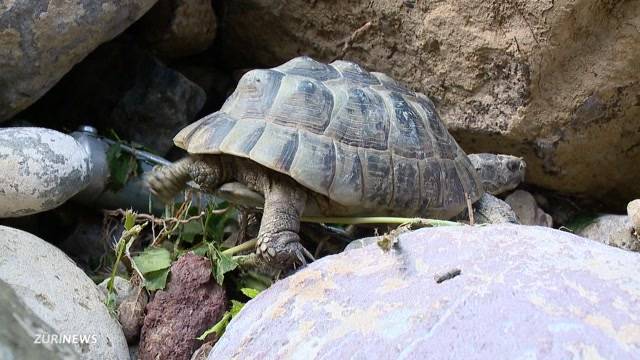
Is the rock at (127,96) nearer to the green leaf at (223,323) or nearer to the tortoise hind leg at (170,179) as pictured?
the tortoise hind leg at (170,179)

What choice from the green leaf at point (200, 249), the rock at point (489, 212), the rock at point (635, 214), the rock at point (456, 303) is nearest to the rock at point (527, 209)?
the rock at point (489, 212)

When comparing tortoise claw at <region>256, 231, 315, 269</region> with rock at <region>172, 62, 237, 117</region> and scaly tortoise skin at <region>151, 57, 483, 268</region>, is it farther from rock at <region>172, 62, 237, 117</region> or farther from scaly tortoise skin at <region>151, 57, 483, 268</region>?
rock at <region>172, 62, 237, 117</region>

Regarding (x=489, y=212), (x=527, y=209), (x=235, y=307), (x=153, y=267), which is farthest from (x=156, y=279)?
(x=527, y=209)

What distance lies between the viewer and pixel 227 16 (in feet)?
10.5

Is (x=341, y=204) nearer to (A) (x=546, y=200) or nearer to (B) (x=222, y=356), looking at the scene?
(B) (x=222, y=356)

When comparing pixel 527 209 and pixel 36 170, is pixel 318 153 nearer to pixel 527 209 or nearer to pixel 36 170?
pixel 36 170

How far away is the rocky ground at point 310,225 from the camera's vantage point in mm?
1420

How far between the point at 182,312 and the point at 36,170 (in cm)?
59

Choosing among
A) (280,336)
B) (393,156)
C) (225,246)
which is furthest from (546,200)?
(280,336)

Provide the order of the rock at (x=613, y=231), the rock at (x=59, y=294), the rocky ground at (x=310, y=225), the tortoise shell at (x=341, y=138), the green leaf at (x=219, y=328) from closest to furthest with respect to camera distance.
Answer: the rocky ground at (x=310, y=225) < the rock at (x=59, y=294) < the green leaf at (x=219, y=328) < the tortoise shell at (x=341, y=138) < the rock at (x=613, y=231)

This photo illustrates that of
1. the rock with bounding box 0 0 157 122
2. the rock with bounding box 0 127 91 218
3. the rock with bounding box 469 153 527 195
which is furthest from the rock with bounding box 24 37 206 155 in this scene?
the rock with bounding box 469 153 527 195

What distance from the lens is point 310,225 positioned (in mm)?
2248

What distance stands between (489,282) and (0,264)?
1.16m

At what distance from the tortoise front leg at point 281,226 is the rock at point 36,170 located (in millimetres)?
598
